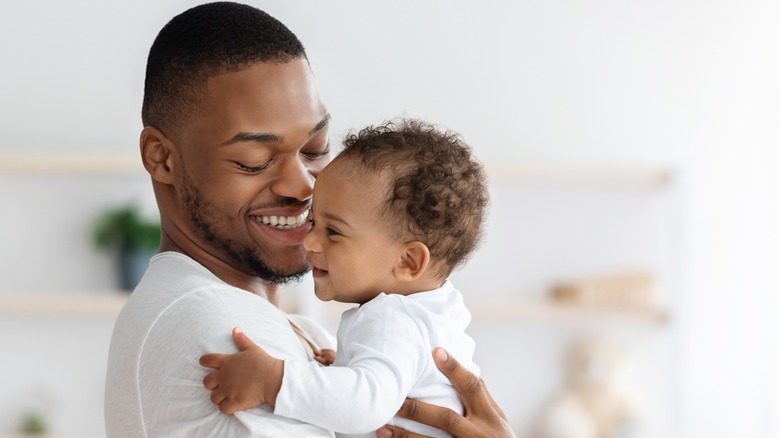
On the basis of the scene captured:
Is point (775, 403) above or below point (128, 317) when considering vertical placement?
below

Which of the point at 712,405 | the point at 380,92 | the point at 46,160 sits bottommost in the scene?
the point at 712,405

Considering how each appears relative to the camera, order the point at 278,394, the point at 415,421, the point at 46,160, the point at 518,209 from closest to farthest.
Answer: the point at 278,394, the point at 415,421, the point at 46,160, the point at 518,209

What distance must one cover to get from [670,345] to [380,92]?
155 centimetres

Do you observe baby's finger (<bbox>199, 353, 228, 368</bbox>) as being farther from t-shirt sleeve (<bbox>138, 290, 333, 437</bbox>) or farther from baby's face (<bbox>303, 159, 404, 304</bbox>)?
baby's face (<bbox>303, 159, 404, 304</bbox>)

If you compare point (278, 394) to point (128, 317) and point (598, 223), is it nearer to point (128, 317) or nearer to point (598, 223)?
point (128, 317)

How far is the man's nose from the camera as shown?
1.33 meters

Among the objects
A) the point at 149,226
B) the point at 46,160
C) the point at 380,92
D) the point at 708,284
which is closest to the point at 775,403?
the point at 708,284

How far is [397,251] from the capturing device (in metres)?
1.29

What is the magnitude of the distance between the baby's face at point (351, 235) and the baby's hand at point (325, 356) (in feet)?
0.32

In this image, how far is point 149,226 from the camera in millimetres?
3902

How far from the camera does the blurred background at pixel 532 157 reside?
161 inches

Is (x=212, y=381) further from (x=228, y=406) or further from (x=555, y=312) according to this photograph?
(x=555, y=312)

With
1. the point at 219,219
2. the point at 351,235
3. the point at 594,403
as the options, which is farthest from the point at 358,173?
the point at 594,403

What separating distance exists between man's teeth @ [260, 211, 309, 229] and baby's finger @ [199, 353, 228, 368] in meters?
0.28
